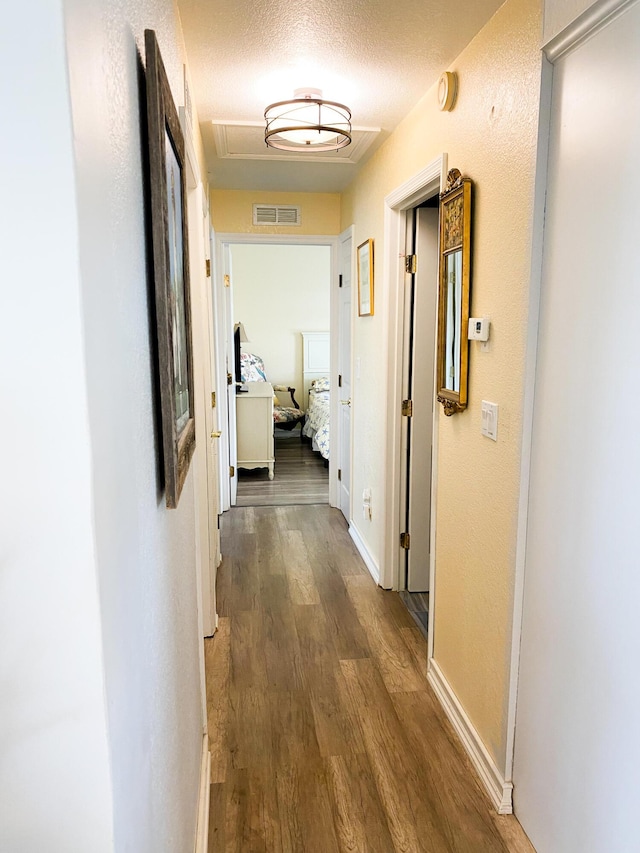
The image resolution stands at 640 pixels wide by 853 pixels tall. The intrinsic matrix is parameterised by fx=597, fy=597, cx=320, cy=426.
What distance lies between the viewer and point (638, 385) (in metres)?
1.23

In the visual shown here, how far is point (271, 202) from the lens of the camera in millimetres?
4246

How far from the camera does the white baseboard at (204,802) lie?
161 centimetres

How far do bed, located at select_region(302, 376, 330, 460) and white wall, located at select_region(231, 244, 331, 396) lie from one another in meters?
→ 0.52

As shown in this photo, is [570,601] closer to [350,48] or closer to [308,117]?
[350,48]

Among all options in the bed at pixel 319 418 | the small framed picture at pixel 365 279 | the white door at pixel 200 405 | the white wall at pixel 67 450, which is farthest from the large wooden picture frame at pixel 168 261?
the bed at pixel 319 418

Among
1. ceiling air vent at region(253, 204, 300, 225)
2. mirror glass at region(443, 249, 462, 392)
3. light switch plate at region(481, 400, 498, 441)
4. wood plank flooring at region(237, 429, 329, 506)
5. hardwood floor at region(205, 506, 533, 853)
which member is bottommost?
hardwood floor at region(205, 506, 533, 853)

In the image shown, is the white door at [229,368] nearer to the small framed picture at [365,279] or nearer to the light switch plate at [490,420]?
the small framed picture at [365,279]

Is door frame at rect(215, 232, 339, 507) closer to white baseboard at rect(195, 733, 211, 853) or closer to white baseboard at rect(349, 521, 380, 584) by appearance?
white baseboard at rect(349, 521, 380, 584)

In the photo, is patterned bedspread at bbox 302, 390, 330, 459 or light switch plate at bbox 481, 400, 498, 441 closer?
light switch plate at bbox 481, 400, 498, 441

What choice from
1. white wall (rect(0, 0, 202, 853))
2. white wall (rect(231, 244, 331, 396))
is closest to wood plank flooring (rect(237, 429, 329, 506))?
white wall (rect(231, 244, 331, 396))

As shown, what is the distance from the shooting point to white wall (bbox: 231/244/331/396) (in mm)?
7434

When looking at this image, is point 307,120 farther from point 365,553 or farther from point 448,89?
point 365,553

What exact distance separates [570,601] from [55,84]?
58.5 inches

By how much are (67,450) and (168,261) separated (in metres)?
0.58
